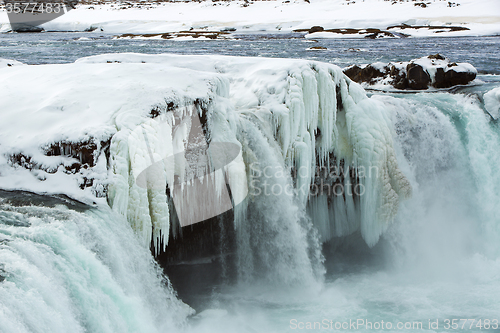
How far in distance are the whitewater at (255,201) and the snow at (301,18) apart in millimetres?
23371

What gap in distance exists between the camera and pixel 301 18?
133 feet

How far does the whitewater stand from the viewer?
12.4ft

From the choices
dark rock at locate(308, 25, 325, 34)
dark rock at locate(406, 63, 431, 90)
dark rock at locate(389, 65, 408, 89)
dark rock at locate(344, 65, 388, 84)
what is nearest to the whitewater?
dark rock at locate(406, 63, 431, 90)

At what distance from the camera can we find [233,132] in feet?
17.9

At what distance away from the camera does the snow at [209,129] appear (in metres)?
4.41

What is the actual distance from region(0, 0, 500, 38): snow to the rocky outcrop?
19.0 meters

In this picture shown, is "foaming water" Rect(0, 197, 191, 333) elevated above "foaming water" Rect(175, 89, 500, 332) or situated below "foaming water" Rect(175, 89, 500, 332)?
above

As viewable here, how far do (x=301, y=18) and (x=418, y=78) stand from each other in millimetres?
32241

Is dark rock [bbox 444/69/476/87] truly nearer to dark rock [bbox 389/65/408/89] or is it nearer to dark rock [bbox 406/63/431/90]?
dark rock [bbox 406/63/431/90]

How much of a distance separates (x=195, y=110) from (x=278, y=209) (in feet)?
6.04

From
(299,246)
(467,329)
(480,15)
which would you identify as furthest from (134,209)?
(480,15)

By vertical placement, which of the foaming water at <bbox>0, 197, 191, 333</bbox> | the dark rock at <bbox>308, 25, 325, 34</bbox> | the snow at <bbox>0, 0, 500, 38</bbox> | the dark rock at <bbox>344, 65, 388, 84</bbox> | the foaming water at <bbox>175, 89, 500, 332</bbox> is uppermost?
the snow at <bbox>0, 0, 500, 38</bbox>

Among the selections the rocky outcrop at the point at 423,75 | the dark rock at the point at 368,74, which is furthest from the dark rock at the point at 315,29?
the rocky outcrop at the point at 423,75

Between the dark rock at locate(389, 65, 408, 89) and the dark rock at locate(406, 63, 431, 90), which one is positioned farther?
the dark rock at locate(389, 65, 408, 89)
